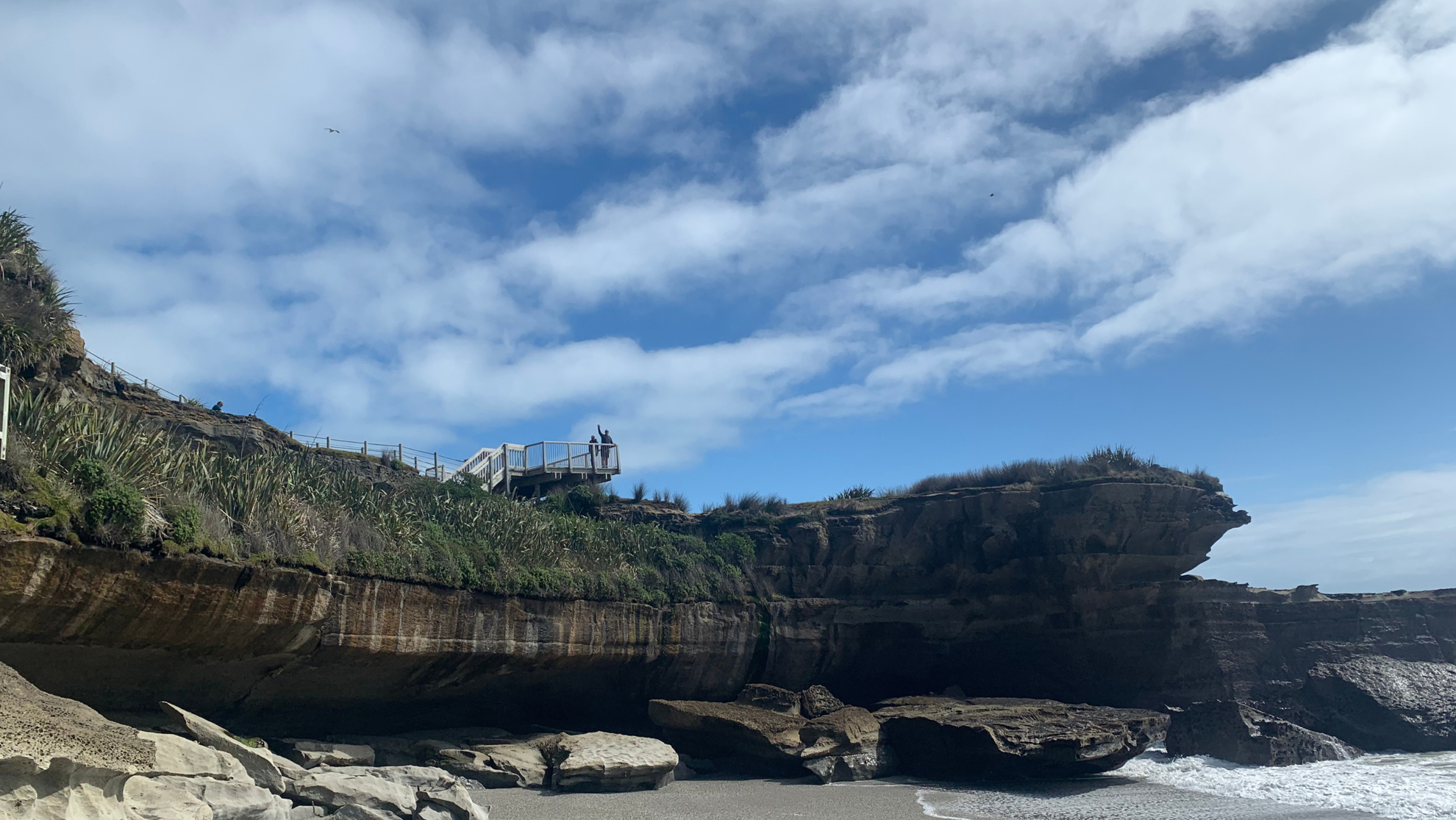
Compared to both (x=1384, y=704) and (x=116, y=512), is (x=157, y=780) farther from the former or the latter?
(x=1384, y=704)

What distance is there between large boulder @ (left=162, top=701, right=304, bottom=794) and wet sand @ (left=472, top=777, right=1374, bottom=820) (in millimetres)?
3639

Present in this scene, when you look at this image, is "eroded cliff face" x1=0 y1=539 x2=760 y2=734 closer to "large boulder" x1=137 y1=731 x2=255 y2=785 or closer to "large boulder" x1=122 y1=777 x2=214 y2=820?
"large boulder" x1=137 y1=731 x2=255 y2=785

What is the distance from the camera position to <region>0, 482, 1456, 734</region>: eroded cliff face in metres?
19.6

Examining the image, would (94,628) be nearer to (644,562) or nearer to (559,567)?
(559,567)

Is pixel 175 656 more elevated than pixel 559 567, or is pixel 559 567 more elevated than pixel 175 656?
pixel 559 567

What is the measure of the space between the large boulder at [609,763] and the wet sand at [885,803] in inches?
12.9

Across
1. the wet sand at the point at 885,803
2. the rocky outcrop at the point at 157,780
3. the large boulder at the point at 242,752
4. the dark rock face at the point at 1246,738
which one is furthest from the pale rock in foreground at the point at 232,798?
the dark rock face at the point at 1246,738

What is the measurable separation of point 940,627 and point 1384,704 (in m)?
12.5

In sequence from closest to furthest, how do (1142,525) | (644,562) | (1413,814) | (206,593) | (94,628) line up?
(94,628) < (206,593) < (1413,814) < (644,562) < (1142,525)

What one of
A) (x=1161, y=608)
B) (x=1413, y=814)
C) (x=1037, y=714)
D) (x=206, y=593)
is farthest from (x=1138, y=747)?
(x=206, y=593)

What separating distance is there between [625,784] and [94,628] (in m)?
9.43

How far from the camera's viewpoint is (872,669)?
28.1 meters

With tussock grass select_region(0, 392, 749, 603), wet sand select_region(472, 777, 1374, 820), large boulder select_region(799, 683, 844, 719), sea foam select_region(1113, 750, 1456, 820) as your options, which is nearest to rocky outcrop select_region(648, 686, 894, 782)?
wet sand select_region(472, 777, 1374, 820)

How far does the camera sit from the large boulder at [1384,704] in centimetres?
2600
